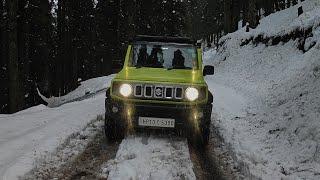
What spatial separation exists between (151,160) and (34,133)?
3.14 metres

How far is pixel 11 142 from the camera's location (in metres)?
8.41

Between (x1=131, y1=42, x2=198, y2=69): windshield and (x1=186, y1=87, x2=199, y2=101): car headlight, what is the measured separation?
1.24m

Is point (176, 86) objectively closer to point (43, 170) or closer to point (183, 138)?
point (183, 138)

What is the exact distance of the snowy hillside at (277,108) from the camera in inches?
290

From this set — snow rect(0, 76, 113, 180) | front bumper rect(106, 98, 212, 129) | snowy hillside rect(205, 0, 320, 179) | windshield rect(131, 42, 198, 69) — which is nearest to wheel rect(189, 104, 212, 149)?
front bumper rect(106, 98, 212, 129)

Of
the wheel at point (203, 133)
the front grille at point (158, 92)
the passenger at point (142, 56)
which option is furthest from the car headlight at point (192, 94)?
the passenger at point (142, 56)

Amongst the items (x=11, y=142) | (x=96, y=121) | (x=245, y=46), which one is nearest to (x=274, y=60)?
(x=245, y=46)

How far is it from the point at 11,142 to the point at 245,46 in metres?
19.3

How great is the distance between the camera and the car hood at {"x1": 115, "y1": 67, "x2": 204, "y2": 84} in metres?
8.58

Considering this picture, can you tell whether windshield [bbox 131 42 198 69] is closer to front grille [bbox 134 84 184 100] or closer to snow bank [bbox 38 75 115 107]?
front grille [bbox 134 84 184 100]

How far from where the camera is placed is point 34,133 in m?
9.22

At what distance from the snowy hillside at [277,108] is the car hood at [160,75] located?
147 cm

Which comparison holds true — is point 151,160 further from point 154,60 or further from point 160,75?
point 154,60

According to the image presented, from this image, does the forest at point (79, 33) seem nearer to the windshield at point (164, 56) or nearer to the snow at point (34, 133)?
the snow at point (34, 133)
